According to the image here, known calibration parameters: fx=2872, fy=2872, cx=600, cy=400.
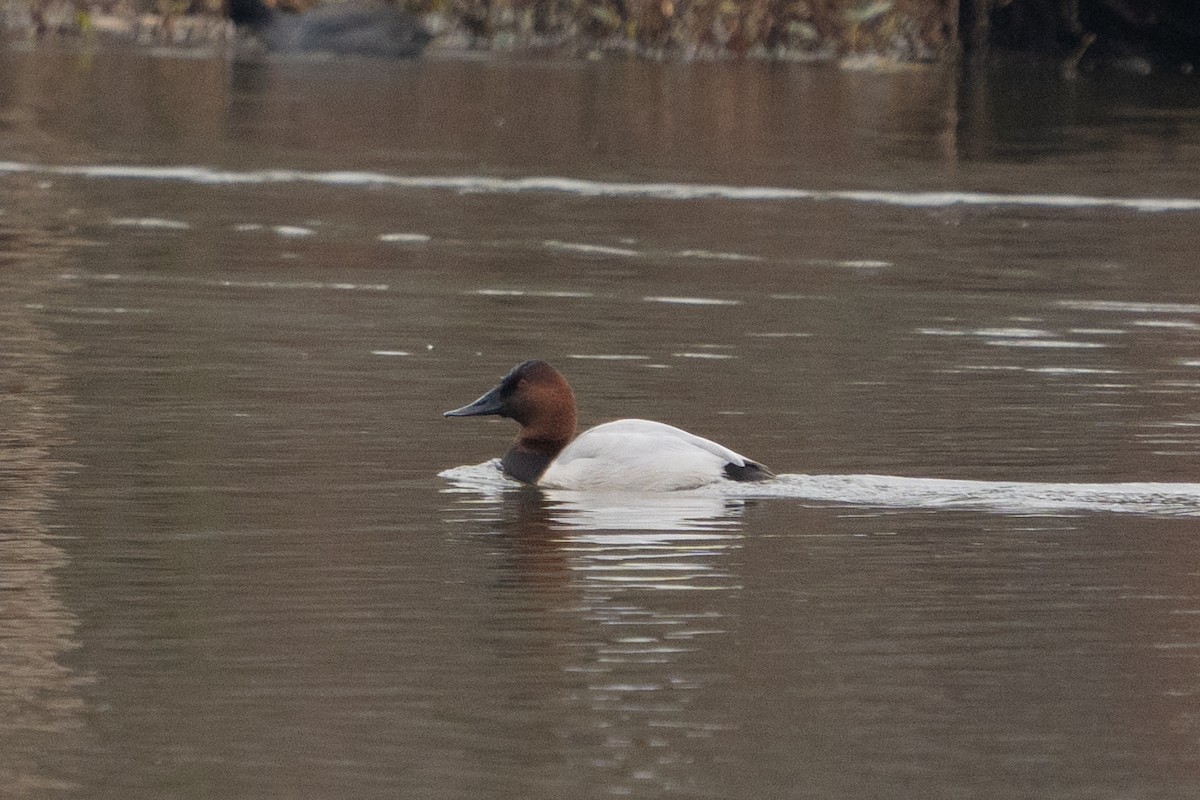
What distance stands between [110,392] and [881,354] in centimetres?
342

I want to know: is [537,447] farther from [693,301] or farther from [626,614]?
[693,301]

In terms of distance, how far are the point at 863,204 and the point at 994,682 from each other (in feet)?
44.7

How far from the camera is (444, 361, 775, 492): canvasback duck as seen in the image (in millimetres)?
9172

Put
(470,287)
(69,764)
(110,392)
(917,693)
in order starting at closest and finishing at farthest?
(69,764), (917,693), (110,392), (470,287)

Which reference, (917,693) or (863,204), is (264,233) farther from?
(917,693)

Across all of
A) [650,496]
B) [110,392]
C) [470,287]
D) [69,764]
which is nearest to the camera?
[69,764]

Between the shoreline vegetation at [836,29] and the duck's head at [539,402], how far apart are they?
23.9 m

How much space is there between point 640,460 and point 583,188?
12013mm

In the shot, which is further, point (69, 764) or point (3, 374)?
point (3, 374)

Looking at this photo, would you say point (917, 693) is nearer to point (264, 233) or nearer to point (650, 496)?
point (650, 496)

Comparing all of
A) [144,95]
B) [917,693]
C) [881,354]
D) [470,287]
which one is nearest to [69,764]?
[917,693]

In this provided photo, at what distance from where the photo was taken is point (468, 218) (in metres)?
19.0

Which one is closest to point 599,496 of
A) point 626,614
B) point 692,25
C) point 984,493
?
point 984,493

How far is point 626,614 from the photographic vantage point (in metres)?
7.36
